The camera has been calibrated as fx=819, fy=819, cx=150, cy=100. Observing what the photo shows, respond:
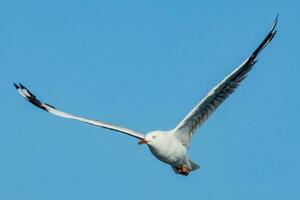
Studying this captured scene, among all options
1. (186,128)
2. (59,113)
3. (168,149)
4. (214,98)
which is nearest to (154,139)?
(168,149)

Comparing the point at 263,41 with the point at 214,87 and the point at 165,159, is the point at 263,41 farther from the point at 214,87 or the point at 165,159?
the point at 165,159

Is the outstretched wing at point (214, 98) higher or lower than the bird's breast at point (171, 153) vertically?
higher

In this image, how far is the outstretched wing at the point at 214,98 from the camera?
17.5m

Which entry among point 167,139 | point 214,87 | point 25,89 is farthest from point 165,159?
point 25,89

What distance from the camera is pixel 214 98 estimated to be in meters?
18.3

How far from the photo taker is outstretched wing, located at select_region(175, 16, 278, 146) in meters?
17.5

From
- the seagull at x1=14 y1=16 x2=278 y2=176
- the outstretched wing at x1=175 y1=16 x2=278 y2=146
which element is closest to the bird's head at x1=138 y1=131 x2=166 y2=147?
the seagull at x1=14 y1=16 x2=278 y2=176

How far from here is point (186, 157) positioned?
18.5 metres

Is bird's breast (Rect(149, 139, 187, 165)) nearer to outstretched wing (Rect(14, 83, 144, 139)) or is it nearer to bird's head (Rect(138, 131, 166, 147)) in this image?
bird's head (Rect(138, 131, 166, 147))

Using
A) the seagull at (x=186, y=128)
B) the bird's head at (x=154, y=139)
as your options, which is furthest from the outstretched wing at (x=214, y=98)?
the bird's head at (x=154, y=139)

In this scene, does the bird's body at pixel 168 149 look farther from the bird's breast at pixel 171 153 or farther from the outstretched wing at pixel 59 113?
the outstretched wing at pixel 59 113

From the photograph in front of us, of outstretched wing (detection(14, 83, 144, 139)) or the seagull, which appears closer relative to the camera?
the seagull

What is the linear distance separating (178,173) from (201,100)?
188cm

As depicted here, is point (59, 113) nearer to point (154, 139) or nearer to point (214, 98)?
point (154, 139)
